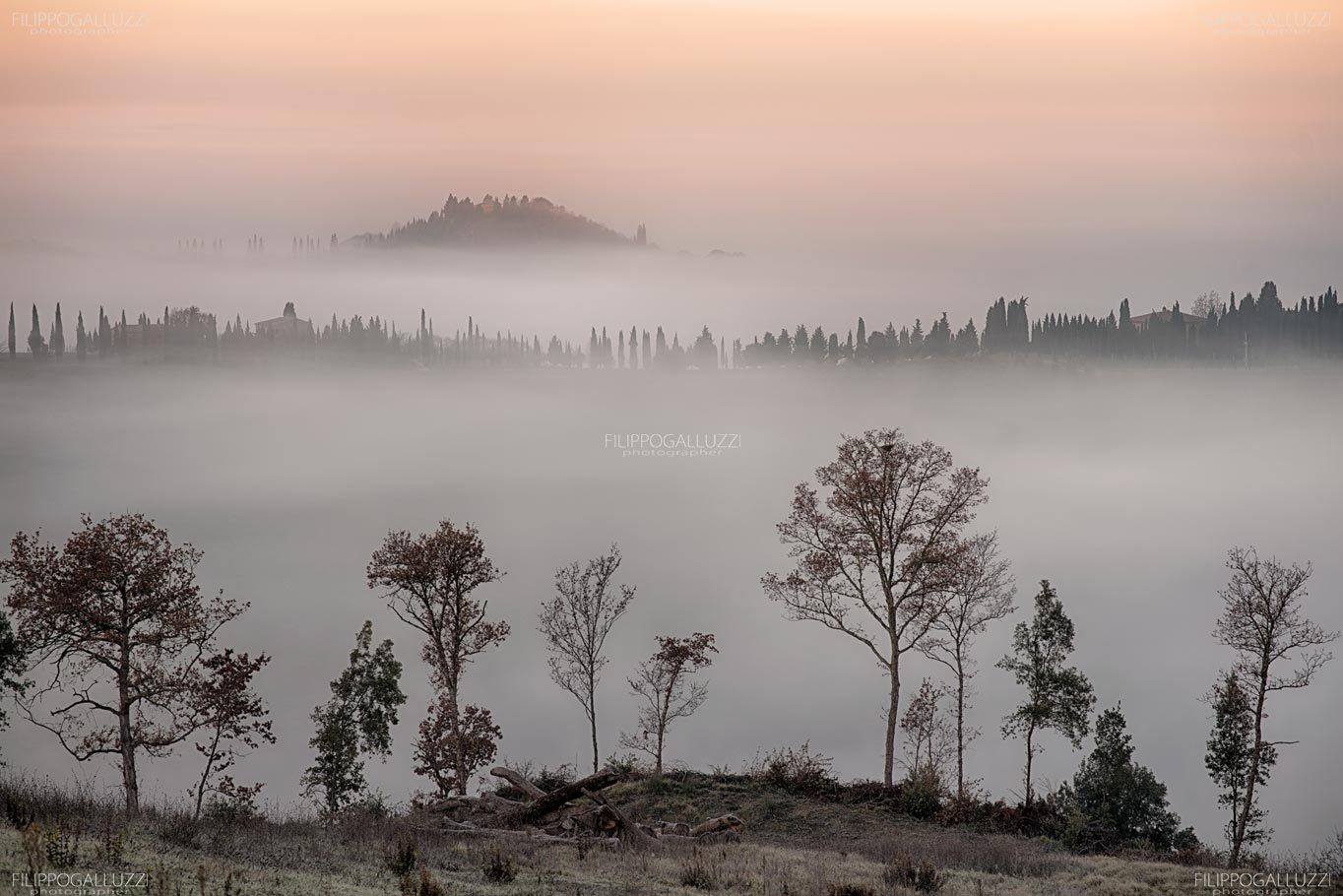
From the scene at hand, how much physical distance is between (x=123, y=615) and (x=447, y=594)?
11817 millimetres

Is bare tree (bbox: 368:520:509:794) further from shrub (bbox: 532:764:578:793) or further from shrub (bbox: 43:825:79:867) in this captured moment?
shrub (bbox: 43:825:79:867)

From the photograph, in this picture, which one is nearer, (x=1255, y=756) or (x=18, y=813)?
(x=18, y=813)

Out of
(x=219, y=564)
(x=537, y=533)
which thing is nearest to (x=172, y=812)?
(x=219, y=564)

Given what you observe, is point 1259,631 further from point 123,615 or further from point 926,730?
point 123,615

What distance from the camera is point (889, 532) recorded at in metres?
45.6

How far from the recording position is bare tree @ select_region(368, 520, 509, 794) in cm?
4447

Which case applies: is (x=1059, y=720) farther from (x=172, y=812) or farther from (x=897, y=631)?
(x=172, y=812)

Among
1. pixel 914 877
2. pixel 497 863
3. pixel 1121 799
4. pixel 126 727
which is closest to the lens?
pixel 497 863

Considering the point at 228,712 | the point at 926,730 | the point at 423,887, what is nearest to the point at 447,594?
the point at 228,712

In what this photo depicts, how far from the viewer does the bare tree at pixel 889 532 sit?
45375mm

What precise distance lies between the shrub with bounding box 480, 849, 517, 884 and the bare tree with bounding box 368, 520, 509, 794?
20.0 metres

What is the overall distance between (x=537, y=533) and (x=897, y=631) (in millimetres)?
150903

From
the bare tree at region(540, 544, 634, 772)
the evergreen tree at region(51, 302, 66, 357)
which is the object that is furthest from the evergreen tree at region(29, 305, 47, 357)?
the bare tree at region(540, 544, 634, 772)

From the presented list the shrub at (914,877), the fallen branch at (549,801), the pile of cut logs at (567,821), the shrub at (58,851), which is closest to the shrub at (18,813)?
the shrub at (58,851)
